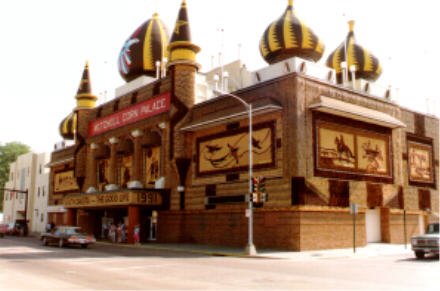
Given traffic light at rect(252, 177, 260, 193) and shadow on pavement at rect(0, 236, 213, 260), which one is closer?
shadow on pavement at rect(0, 236, 213, 260)

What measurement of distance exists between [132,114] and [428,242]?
29.5 meters

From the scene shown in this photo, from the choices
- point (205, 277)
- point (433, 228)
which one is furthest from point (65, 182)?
point (205, 277)

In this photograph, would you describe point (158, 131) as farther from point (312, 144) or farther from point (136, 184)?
point (312, 144)

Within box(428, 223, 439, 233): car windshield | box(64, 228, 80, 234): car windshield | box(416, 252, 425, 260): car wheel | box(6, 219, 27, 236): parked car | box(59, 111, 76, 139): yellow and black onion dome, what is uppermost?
box(59, 111, 76, 139): yellow and black onion dome

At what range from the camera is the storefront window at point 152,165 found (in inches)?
1535

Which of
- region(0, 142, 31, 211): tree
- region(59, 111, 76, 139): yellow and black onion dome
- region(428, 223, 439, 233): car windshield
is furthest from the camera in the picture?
region(0, 142, 31, 211): tree

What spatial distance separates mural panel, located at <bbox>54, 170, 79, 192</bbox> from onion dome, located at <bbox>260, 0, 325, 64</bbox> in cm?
3123

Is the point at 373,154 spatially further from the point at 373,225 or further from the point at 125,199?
the point at 125,199

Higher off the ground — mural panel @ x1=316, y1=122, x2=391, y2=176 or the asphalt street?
mural panel @ x1=316, y1=122, x2=391, y2=176

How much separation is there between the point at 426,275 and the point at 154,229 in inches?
1085

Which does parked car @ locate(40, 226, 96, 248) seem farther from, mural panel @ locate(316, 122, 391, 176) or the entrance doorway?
the entrance doorway

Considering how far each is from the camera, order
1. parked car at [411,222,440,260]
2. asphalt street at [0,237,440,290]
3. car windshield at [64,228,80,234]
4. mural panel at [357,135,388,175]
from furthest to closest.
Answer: mural panel at [357,135,388,175] < car windshield at [64,228,80,234] < parked car at [411,222,440,260] < asphalt street at [0,237,440,290]

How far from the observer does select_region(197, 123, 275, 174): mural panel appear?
1166 inches

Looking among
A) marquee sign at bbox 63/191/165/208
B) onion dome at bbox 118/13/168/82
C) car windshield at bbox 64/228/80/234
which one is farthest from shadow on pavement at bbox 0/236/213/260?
onion dome at bbox 118/13/168/82
